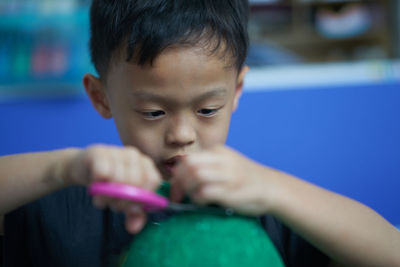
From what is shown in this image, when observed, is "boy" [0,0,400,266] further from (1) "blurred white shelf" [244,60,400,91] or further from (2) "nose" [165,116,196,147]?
Result: (1) "blurred white shelf" [244,60,400,91]

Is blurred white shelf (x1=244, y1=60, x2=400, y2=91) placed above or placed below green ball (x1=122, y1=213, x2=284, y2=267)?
below

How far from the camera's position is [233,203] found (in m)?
0.46

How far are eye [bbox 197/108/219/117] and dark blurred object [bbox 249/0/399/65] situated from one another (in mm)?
2343

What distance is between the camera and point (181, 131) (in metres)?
0.59

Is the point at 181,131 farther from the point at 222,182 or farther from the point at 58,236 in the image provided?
the point at 58,236

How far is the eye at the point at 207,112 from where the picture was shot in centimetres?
61

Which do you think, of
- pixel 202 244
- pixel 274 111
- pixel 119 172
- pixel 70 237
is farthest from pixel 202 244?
pixel 274 111

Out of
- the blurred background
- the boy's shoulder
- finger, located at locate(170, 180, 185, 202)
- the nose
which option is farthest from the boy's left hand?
the blurred background

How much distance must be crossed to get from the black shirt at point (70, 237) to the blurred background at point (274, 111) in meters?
0.61

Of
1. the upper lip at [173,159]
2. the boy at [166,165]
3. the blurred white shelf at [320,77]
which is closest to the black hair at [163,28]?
the boy at [166,165]

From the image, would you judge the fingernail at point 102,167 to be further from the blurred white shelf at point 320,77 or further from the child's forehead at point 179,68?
the blurred white shelf at point 320,77

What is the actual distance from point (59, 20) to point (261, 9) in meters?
1.99

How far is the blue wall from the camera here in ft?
4.12

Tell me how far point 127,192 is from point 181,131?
0.22 metres
